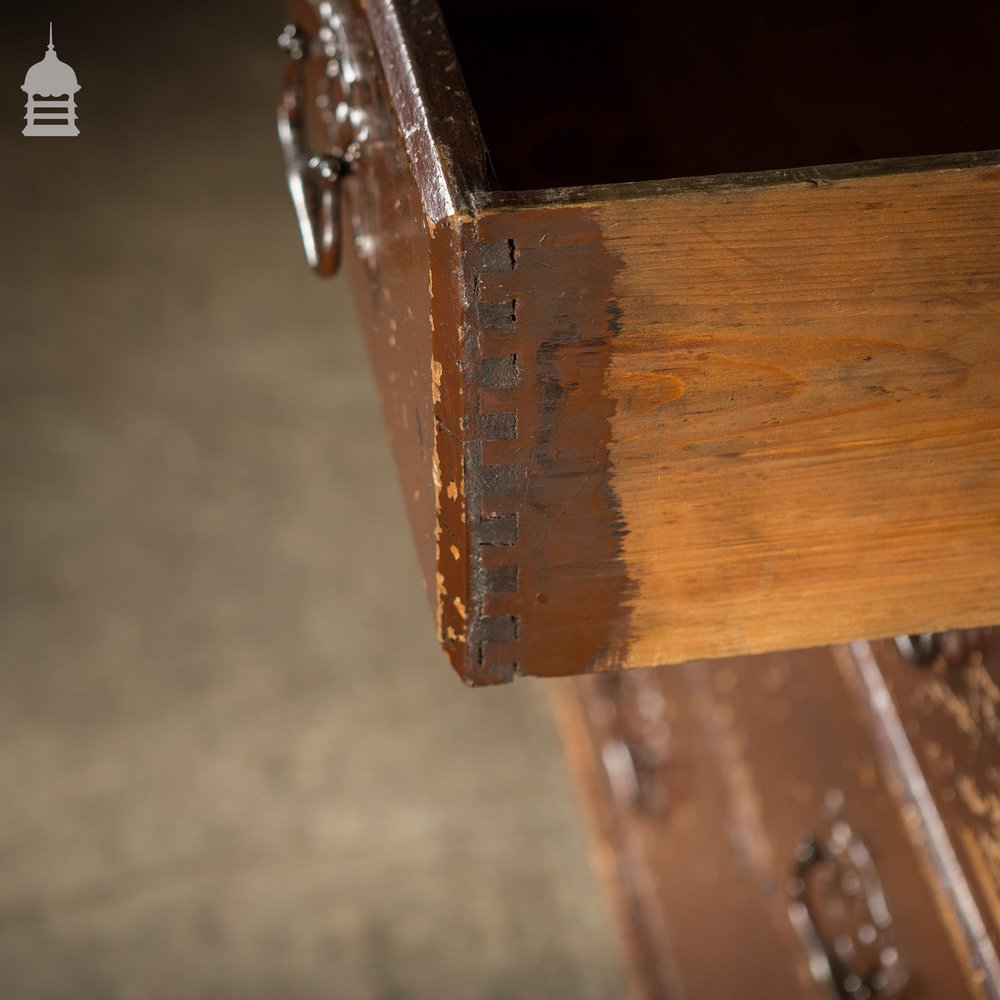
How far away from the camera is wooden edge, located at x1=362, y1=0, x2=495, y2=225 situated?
0.51 meters

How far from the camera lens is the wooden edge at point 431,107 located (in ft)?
1.67

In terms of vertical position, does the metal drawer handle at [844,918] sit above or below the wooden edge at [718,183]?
below

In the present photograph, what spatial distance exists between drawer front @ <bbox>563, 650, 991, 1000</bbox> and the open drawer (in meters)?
0.44

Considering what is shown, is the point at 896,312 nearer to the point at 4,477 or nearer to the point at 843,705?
the point at 843,705

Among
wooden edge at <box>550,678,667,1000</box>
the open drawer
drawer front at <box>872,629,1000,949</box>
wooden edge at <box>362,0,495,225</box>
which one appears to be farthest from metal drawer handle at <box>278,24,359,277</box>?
wooden edge at <box>550,678,667,1000</box>

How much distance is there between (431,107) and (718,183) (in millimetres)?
130

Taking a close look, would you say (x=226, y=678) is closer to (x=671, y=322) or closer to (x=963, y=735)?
(x=963, y=735)

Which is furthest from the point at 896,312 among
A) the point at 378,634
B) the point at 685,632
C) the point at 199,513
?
the point at 199,513

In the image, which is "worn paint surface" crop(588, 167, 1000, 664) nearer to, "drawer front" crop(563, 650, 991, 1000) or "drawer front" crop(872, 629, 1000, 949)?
"drawer front" crop(872, 629, 1000, 949)

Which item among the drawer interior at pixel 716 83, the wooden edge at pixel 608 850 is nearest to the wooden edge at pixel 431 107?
the drawer interior at pixel 716 83

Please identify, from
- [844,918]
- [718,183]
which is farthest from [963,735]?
[718,183]

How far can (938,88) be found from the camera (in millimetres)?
805

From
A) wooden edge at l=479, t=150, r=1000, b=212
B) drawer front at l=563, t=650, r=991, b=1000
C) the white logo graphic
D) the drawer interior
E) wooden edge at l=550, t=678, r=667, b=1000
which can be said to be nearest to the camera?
wooden edge at l=479, t=150, r=1000, b=212

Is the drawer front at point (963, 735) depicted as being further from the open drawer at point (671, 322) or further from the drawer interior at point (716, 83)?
the drawer interior at point (716, 83)
